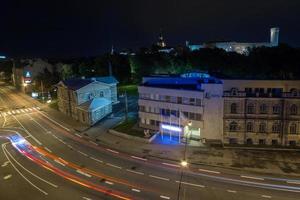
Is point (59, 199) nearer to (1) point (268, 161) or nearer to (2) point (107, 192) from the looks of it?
(2) point (107, 192)

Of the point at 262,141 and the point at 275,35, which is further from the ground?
the point at 275,35

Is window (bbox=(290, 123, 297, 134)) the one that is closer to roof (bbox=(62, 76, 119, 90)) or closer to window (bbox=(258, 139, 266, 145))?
window (bbox=(258, 139, 266, 145))

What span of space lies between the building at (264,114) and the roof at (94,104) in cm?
3296

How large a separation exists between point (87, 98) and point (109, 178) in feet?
125

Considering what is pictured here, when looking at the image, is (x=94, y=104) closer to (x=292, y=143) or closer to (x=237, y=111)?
(x=237, y=111)

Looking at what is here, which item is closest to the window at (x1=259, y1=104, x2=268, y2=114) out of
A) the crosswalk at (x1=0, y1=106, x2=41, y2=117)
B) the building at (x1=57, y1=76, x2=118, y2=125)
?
the building at (x1=57, y1=76, x2=118, y2=125)

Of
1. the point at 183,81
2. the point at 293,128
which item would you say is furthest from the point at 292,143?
the point at 183,81

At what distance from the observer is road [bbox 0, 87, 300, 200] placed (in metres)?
35.3

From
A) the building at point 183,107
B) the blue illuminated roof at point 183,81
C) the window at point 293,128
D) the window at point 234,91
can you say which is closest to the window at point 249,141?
the building at point 183,107

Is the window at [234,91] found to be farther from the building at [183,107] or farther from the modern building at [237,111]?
the building at [183,107]

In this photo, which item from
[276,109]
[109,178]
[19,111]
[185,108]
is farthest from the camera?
[19,111]

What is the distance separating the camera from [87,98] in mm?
74500

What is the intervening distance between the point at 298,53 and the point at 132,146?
5994 cm

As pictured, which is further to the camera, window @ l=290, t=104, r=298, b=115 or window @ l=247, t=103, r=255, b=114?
window @ l=247, t=103, r=255, b=114
